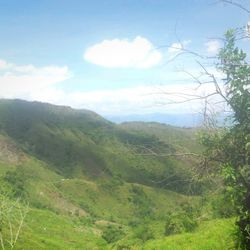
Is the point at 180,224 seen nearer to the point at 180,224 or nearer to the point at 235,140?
the point at 180,224

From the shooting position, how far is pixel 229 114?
15641 millimetres

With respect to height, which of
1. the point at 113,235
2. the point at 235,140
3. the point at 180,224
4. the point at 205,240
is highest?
the point at 235,140

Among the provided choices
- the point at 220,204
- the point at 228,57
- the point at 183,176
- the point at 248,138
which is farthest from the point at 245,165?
the point at 220,204

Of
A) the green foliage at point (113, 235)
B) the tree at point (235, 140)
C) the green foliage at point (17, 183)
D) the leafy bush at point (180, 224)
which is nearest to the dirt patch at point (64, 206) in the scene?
the green foliage at point (17, 183)

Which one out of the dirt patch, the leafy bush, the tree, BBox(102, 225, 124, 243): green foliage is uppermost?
the tree

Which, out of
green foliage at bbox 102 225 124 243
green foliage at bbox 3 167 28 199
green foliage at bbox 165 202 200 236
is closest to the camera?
green foliage at bbox 165 202 200 236

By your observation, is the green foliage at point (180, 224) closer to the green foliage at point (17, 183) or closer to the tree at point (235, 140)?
the tree at point (235, 140)

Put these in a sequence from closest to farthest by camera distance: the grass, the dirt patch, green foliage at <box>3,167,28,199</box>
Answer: the grass
green foliage at <box>3,167,28,199</box>
the dirt patch

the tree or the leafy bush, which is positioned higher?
the tree

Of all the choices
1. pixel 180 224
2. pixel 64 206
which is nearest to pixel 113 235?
→ pixel 180 224

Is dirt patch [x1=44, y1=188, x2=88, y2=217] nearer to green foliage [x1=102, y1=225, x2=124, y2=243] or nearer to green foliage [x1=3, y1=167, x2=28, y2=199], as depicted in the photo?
green foliage [x1=3, y1=167, x2=28, y2=199]

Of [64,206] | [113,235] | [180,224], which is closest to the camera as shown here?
[180,224]

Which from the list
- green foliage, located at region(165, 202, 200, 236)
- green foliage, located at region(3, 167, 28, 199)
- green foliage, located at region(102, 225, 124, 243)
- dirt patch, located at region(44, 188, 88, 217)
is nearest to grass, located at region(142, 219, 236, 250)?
green foliage, located at region(165, 202, 200, 236)

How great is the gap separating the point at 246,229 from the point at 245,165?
2.65 m
